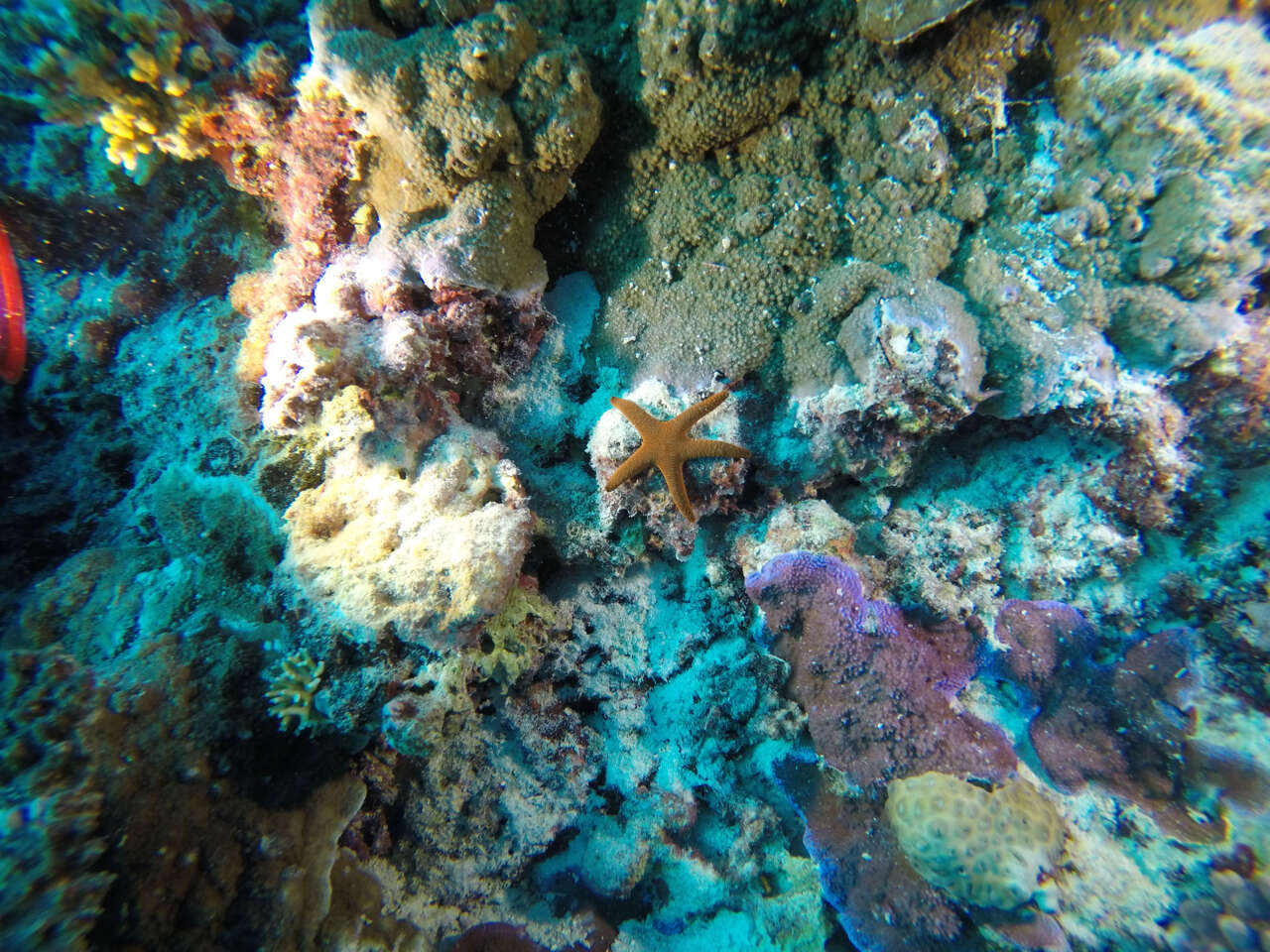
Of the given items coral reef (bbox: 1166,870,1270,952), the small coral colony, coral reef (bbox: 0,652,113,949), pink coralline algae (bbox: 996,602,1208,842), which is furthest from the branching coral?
coral reef (bbox: 1166,870,1270,952)

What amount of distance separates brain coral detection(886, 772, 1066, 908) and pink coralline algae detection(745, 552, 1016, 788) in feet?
0.39

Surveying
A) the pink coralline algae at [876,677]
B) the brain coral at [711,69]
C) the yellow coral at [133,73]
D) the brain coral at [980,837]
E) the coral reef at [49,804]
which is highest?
the yellow coral at [133,73]

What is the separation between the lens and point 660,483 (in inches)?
131

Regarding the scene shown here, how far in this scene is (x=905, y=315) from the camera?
315 cm

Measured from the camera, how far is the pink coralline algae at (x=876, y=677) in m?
3.15

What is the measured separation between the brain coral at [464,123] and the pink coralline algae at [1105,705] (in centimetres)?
378

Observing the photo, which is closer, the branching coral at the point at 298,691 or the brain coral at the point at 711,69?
the branching coral at the point at 298,691

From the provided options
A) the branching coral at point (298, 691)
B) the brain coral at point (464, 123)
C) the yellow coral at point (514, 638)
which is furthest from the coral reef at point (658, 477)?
the branching coral at point (298, 691)

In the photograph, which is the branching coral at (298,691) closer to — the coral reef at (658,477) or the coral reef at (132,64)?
the coral reef at (658,477)

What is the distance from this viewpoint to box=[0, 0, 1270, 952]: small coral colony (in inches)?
112

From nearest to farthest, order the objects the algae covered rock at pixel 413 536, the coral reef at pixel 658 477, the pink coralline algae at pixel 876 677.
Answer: the algae covered rock at pixel 413 536 → the pink coralline algae at pixel 876 677 → the coral reef at pixel 658 477

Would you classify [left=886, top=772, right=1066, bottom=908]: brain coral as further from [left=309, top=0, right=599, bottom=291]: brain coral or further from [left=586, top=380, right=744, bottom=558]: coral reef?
[left=309, top=0, right=599, bottom=291]: brain coral

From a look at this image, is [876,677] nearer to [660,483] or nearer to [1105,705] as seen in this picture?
[1105,705]

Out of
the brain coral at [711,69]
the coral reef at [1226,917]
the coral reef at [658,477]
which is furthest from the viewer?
the coral reef at [658,477]
